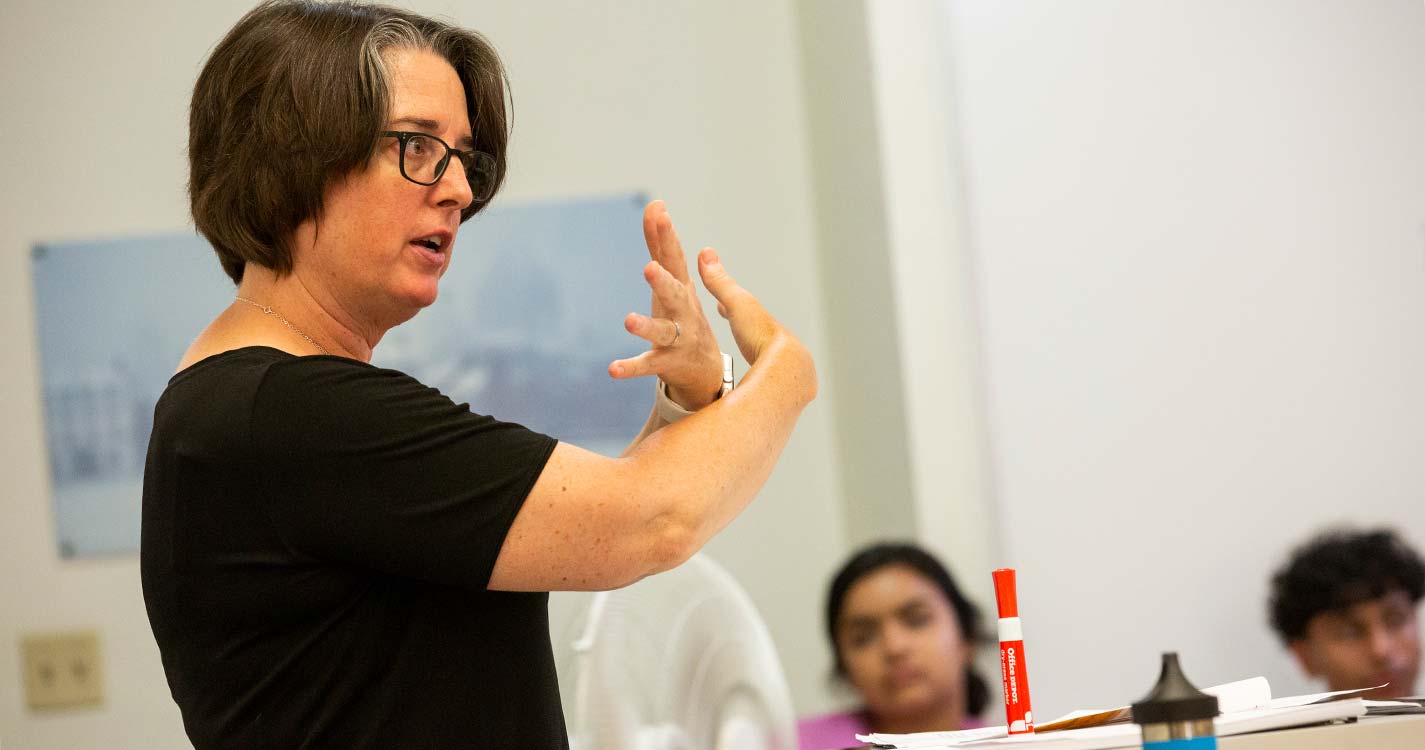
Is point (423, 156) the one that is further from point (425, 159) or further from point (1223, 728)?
point (1223, 728)

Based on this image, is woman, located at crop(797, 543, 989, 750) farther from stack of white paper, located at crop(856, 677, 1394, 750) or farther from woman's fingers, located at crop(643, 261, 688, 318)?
woman's fingers, located at crop(643, 261, 688, 318)

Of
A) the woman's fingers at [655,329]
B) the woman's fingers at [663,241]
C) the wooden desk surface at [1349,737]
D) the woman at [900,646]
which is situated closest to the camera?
the wooden desk surface at [1349,737]

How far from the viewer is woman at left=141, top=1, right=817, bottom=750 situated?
804 millimetres

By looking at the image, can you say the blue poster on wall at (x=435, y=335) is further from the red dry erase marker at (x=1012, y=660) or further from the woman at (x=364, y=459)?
the red dry erase marker at (x=1012, y=660)

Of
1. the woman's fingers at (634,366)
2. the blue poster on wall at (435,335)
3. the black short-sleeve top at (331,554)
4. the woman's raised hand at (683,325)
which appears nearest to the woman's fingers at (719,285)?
the woman's raised hand at (683,325)

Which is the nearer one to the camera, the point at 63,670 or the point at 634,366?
the point at 634,366

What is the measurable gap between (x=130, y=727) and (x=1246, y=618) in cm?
196

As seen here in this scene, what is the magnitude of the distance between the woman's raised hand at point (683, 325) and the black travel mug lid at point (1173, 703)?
390mm

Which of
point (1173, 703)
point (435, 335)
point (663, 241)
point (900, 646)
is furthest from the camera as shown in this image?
point (435, 335)

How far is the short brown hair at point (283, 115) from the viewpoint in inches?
36.4

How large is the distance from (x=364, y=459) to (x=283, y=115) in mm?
286

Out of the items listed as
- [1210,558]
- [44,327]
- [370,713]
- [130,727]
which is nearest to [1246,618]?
[1210,558]

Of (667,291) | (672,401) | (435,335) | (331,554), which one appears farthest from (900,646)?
(331,554)

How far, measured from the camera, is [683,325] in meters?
0.96
